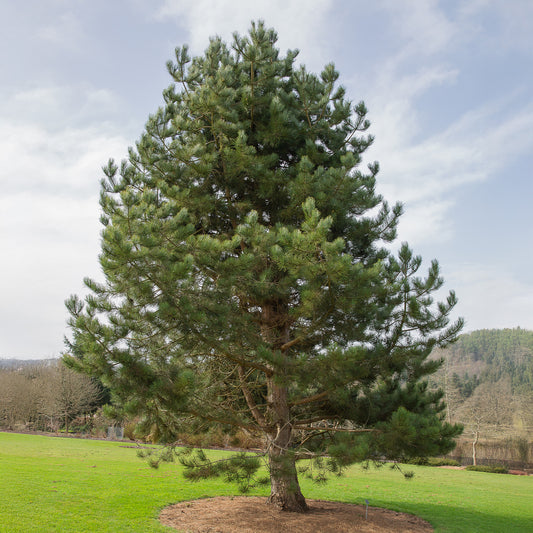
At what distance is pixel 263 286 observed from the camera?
641 centimetres

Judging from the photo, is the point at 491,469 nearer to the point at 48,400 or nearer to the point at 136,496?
the point at 136,496

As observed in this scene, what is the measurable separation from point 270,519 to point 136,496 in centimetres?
391

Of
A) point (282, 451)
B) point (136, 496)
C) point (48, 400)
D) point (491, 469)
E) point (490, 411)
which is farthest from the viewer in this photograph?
point (48, 400)

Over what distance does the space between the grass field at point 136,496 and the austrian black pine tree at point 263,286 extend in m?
2.11

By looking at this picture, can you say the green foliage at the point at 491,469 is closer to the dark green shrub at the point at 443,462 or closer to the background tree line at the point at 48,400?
the dark green shrub at the point at 443,462

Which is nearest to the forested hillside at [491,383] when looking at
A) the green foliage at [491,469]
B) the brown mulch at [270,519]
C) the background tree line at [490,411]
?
the background tree line at [490,411]

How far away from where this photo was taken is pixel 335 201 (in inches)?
267

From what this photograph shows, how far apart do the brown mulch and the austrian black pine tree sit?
1.65 ft

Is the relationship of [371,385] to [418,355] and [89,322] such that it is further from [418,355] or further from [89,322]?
[89,322]

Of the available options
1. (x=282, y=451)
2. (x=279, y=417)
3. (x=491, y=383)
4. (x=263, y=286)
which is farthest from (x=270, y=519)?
(x=491, y=383)

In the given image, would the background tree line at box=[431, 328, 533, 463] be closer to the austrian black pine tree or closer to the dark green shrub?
the dark green shrub

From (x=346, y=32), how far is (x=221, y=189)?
3.40 metres

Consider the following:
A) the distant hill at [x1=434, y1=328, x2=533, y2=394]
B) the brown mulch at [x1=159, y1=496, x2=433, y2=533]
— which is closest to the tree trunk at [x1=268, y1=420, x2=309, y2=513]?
the brown mulch at [x1=159, y1=496, x2=433, y2=533]

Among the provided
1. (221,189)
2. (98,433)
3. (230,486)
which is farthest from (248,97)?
(98,433)
